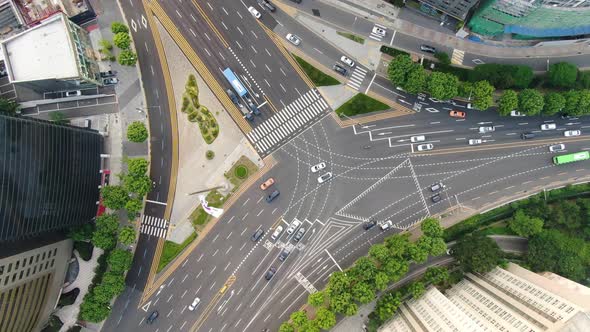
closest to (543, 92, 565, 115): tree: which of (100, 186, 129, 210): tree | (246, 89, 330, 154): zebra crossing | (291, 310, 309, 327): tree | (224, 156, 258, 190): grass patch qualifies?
(246, 89, 330, 154): zebra crossing

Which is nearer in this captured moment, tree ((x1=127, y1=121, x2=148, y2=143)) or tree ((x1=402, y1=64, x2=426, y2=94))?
tree ((x1=127, y1=121, x2=148, y2=143))

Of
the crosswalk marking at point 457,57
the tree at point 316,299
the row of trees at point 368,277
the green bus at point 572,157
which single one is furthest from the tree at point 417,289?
the crosswalk marking at point 457,57

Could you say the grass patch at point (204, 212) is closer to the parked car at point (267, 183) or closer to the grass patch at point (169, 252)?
the grass patch at point (169, 252)

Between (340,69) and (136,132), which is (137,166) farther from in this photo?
(340,69)

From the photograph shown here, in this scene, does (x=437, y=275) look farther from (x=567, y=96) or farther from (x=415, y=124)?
(x=567, y=96)

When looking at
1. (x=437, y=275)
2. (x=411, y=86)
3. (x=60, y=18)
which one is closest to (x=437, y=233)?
(x=437, y=275)

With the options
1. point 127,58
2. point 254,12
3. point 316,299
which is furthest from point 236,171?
point 254,12

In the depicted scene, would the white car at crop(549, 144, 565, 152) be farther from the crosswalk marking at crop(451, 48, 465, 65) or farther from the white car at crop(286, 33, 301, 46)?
the white car at crop(286, 33, 301, 46)

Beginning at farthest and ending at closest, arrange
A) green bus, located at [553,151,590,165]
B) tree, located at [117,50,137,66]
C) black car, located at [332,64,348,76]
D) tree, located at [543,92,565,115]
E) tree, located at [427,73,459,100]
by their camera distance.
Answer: green bus, located at [553,151,590,165], black car, located at [332,64,348,76], tree, located at [543,92,565,115], tree, located at [427,73,459,100], tree, located at [117,50,137,66]
